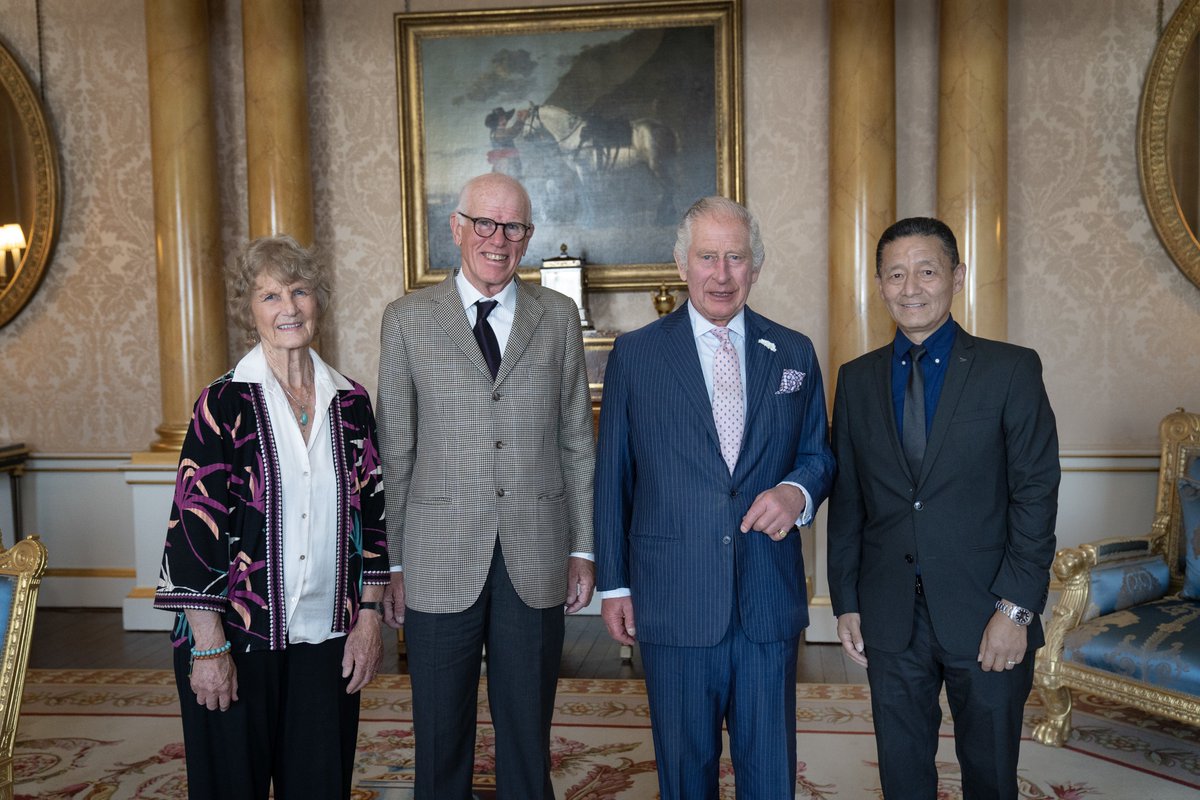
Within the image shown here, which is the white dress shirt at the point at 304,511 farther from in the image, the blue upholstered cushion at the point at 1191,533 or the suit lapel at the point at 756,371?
the blue upholstered cushion at the point at 1191,533

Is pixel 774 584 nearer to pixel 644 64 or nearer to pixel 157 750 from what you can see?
pixel 157 750

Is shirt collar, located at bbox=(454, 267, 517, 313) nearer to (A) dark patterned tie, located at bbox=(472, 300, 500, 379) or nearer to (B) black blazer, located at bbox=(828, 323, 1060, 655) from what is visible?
(A) dark patterned tie, located at bbox=(472, 300, 500, 379)

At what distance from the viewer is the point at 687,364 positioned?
220cm

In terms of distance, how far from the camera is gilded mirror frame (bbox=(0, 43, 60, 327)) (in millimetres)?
5504

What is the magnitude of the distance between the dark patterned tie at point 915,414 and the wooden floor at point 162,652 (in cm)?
211

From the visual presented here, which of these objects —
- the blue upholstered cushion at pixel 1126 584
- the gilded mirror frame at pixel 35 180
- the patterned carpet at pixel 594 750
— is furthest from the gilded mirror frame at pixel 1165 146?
the gilded mirror frame at pixel 35 180

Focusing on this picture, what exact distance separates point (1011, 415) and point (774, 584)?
61 centimetres

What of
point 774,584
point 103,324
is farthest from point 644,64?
point 774,584

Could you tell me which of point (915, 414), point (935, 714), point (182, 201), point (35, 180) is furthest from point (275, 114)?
point (935, 714)

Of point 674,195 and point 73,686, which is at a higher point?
point 674,195

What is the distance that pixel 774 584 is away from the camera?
7.04 ft

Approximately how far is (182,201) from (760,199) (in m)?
3.03

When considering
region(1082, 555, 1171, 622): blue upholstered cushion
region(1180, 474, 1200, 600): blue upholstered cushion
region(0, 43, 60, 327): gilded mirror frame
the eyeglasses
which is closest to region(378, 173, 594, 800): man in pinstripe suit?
the eyeglasses

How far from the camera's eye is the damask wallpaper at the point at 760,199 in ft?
16.2
